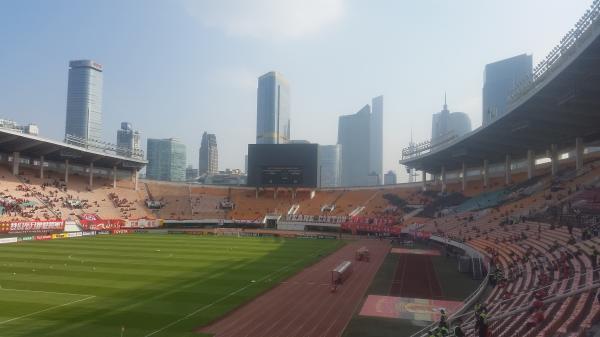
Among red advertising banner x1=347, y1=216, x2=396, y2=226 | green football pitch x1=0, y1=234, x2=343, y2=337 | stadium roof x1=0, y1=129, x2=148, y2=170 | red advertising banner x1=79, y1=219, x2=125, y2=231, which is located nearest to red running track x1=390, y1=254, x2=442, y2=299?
green football pitch x1=0, y1=234, x2=343, y2=337

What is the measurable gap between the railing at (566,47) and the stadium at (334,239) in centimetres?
15

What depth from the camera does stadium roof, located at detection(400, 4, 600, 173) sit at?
29.4 meters

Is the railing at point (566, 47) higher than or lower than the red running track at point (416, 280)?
higher

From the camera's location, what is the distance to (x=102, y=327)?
18.5 meters

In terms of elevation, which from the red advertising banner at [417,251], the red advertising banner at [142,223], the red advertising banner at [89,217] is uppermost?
the red advertising banner at [89,217]

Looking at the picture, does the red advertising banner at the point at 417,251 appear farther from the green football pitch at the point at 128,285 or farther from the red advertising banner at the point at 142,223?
the red advertising banner at the point at 142,223

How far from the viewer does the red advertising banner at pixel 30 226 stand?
51.7 metres

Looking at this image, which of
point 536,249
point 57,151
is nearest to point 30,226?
point 57,151

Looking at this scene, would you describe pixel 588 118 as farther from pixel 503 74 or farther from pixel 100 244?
pixel 503 74

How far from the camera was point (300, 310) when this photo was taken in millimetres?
22219

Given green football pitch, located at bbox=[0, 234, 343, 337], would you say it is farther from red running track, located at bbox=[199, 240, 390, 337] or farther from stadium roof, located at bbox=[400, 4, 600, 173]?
stadium roof, located at bbox=[400, 4, 600, 173]

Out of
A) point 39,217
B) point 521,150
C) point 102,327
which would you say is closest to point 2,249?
point 39,217

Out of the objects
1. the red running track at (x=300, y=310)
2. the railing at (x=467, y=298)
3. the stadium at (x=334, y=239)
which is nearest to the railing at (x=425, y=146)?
the stadium at (x=334, y=239)

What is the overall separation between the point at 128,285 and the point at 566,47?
1313 inches
